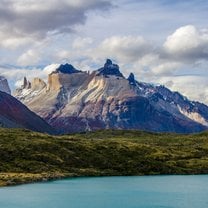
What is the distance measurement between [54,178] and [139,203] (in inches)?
3044

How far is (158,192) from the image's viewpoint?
154 metres

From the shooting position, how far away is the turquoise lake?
410 feet

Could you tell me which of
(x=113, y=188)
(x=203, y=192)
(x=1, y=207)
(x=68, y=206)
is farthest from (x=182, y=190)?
(x=1, y=207)

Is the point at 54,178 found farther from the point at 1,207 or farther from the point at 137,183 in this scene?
the point at 1,207

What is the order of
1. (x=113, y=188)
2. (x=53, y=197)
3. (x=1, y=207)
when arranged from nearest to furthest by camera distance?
(x=1, y=207) < (x=53, y=197) < (x=113, y=188)

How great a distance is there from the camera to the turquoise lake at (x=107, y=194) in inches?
4919

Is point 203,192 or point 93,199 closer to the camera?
point 93,199

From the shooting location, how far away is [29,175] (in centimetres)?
19388

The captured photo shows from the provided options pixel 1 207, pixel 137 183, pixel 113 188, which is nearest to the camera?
pixel 1 207

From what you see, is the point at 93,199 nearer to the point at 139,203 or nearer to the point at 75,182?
the point at 139,203

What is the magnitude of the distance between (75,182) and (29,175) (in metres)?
19.7

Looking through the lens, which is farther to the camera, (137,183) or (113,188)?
(137,183)

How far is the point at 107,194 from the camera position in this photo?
14750cm

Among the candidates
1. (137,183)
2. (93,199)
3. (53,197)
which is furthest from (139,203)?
(137,183)
